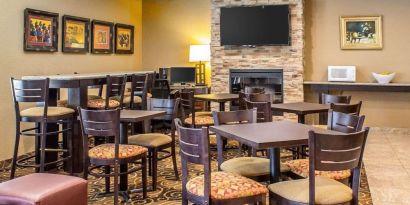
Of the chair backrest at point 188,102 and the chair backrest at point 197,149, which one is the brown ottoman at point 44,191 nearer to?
the chair backrest at point 197,149

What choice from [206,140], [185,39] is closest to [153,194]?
[206,140]

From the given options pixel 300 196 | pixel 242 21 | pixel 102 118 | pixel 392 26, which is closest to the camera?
pixel 300 196

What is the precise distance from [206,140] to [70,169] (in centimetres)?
299

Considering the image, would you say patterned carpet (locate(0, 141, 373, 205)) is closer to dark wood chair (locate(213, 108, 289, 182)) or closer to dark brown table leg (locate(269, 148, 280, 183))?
dark wood chair (locate(213, 108, 289, 182))

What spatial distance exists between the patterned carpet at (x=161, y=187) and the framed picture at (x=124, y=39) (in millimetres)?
3640

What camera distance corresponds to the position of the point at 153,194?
160 inches

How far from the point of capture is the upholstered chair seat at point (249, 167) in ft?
9.84

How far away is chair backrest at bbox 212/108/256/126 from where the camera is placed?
3439mm

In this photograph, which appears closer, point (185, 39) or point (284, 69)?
point (284, 69)

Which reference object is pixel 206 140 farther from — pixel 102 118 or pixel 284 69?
pixel 284 69

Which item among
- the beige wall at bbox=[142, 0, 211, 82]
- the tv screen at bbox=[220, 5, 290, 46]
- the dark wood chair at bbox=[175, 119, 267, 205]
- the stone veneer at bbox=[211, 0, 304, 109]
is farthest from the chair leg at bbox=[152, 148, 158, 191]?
the beige wall at bbox=[142, 0, 211, 82]

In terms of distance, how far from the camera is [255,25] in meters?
7.88

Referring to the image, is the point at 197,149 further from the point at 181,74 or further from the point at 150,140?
the point at 181,74

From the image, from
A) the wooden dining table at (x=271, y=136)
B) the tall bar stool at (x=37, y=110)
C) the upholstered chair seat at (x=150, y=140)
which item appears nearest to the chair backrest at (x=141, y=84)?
the tall bar stool at (x=37, y=110)
